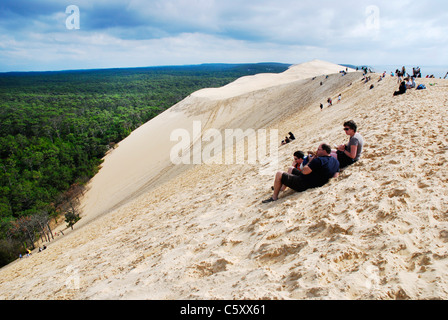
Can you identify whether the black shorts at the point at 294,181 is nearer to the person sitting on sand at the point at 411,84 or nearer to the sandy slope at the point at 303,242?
the sandy slope at the point at 303,242

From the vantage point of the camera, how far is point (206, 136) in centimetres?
2894

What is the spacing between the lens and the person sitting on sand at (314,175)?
471cm

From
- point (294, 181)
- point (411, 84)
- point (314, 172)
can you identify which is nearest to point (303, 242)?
point (294, 181)

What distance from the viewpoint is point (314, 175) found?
4.79 meters

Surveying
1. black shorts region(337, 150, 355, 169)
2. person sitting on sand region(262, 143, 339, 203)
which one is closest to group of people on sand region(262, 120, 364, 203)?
person sitting on sand region(262, 143, 339, 203)

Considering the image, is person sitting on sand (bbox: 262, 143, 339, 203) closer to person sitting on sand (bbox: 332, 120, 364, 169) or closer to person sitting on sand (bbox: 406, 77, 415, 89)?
person sitting on sand (bbox: 332, 120, 364, 169)

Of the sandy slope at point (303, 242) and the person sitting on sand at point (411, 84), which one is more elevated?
the person sitting on sand at point (411, 84)

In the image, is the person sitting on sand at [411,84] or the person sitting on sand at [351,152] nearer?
the person sitting on sand at [351,152]

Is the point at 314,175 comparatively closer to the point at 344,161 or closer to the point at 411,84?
the point at 344,161

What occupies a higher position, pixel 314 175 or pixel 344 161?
pixel 344 161

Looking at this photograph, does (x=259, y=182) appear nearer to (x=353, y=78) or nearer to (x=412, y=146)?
(x=412, y=146)

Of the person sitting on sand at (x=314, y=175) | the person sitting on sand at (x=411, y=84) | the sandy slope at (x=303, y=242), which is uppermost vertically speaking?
the person sitting on sand at (x=411, y=84)

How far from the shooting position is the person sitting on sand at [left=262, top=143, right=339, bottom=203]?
471cm

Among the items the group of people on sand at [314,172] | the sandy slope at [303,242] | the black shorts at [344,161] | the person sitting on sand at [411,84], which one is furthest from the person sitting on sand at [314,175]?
the person sitting on sand at [411,84]
